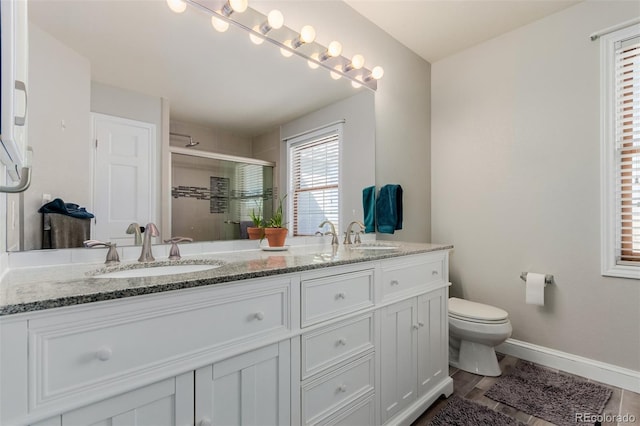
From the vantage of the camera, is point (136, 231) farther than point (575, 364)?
No

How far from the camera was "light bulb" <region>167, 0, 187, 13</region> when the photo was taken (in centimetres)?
135

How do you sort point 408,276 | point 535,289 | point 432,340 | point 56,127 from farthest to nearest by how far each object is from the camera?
point 535,289 < point 432,340 < point 408,276 < point 56,127

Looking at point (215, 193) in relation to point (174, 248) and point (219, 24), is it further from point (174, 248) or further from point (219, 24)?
point (219, 24)

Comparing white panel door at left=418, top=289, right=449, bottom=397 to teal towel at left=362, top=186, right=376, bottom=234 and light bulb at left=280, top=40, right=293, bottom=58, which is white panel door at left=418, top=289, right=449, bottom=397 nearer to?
teal towel at left=362, top=186, right=376, bottom=234

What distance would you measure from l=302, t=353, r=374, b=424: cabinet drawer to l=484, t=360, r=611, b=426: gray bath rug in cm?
105

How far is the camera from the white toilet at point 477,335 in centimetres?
204

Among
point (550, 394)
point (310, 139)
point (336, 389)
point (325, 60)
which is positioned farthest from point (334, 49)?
point (550, 394)

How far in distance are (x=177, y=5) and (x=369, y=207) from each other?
1.61 meters

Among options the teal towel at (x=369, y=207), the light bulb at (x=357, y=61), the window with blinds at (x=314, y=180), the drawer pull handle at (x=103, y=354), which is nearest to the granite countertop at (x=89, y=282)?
the drawer pull handle at (x=103, y=354)

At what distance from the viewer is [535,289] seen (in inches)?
87.4

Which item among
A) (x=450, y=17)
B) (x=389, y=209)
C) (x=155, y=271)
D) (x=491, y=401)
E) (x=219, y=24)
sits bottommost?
(x=491, y=401)

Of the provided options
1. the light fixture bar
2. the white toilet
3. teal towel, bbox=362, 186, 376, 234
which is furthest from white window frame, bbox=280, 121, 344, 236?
the white toilet

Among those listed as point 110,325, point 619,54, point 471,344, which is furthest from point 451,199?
point 110,325

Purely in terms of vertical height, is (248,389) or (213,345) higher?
(213,345)
